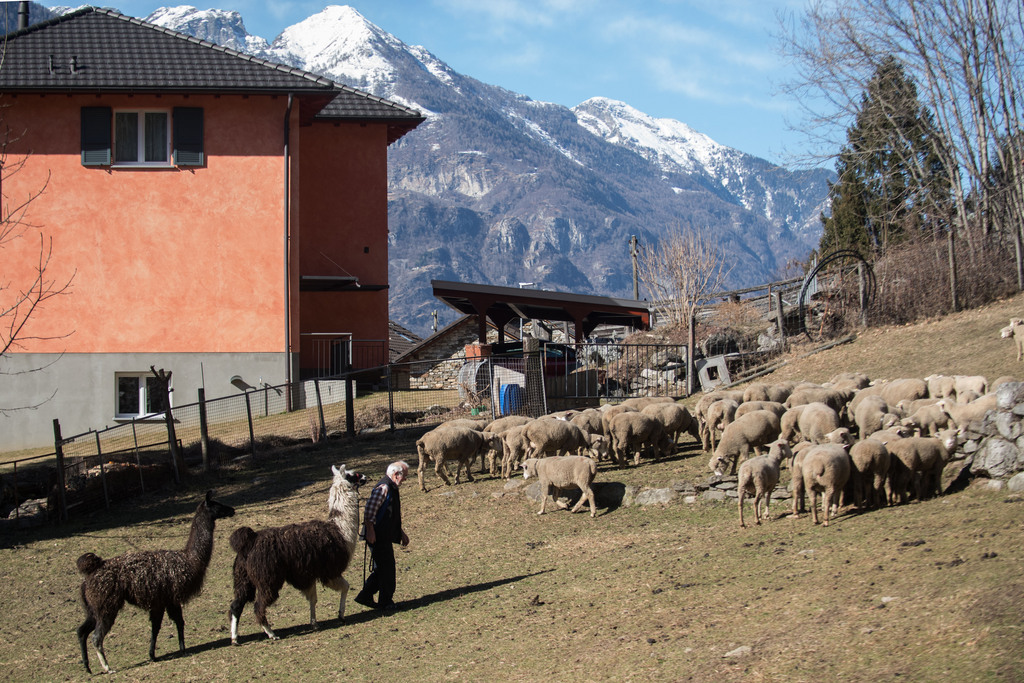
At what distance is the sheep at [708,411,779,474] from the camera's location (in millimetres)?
13383

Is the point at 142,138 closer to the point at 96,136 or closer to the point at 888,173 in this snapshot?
the point at 96,136

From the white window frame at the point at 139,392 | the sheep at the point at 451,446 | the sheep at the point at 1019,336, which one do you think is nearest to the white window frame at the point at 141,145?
the white window frame at the point at 139,392

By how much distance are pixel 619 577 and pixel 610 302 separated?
788 inches

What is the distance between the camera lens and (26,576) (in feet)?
41.0

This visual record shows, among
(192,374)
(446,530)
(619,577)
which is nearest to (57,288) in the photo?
(192,374)

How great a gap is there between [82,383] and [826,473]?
20.8 m

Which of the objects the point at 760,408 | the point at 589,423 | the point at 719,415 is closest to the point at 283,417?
the point at 589,423

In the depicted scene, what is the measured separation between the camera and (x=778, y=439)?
44.0ft

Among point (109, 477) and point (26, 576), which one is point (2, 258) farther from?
point (26, 576)

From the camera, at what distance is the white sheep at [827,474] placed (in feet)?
33.5

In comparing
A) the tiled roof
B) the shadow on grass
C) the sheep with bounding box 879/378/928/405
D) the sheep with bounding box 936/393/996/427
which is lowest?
the shadow on grass

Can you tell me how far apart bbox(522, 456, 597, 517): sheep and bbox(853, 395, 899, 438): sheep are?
4085mm

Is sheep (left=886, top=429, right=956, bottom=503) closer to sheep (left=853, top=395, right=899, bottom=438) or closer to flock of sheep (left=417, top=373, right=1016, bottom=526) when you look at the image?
flock of sheep (left=417, top=373, right=1016, bottom=526)

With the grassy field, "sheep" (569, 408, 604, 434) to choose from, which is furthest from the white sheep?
"sheep" (569, 408, 604, 434)
